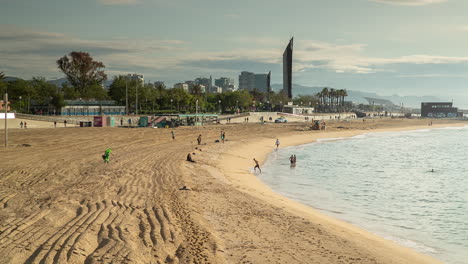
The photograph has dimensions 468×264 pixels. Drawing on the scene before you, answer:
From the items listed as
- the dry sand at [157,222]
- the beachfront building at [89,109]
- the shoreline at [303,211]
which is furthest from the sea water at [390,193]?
the beachfront building at [89,109]

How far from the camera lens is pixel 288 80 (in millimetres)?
161375

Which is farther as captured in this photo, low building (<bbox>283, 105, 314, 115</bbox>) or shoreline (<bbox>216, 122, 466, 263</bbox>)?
low building (<bbox>283, 105, 314, 115</bbox>)

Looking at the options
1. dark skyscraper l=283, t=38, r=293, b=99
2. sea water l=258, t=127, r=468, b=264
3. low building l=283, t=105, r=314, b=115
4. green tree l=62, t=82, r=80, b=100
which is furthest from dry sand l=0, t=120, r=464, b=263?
dark skyscraper l=283, t=38, r=293, b=99

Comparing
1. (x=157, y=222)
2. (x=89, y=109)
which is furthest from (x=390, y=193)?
(x=89, y=109)

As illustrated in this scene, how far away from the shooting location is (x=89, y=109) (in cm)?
7456

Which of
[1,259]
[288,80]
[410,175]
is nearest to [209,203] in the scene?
[1,259]

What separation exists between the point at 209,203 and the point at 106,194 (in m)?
4.50

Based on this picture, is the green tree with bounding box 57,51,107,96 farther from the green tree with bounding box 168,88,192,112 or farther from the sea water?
the sea water

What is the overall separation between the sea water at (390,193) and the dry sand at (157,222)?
195cm

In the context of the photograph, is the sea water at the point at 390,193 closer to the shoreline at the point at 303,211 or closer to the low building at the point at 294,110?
the shoreline at the point at 303,211

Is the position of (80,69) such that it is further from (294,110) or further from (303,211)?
(303,211)

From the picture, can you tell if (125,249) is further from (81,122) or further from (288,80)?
(288,80)

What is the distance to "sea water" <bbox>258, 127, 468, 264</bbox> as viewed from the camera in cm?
1629

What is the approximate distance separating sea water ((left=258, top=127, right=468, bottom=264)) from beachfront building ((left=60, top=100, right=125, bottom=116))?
44198mm
